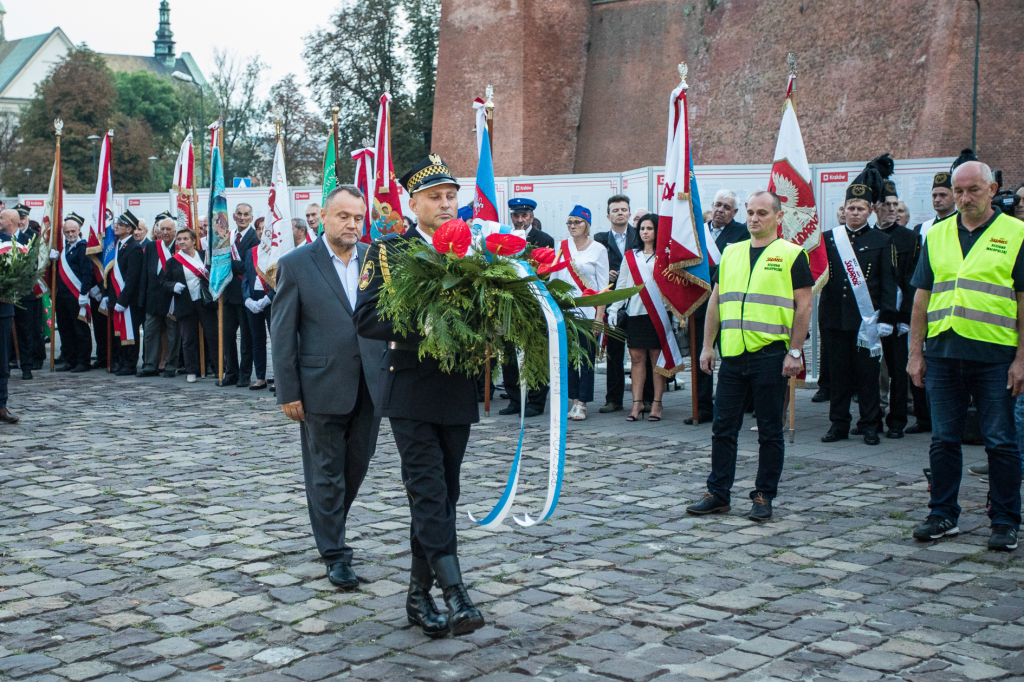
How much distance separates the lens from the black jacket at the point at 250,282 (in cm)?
1297

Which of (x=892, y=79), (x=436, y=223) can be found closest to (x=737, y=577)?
(x=436, y=223)

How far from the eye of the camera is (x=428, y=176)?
4598mm

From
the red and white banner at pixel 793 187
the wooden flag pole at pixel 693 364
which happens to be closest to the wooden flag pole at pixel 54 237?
the wooden flag pole at pixel 693 364

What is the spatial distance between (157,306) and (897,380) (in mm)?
9655

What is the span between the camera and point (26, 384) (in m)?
14.0

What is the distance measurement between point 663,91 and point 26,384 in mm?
24477

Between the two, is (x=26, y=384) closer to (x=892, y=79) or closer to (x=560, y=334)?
(x=560, y=334)

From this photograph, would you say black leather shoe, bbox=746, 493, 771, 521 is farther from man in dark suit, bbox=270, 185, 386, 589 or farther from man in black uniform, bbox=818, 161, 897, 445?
man in black uniform, bbox=818, 161, 897, 445

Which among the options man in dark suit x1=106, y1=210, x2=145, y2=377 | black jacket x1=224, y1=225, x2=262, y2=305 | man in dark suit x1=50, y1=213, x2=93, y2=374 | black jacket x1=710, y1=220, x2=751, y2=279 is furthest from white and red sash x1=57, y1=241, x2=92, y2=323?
black jacket x1=710, y1=220, x2=751, y2=279

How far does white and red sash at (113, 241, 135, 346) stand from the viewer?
584 inches

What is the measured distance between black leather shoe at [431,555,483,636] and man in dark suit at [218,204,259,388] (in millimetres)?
9397

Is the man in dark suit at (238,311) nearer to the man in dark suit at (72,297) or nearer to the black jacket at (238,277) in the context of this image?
the black jacket at (238,277)

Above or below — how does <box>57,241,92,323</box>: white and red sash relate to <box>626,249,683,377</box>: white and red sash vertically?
above

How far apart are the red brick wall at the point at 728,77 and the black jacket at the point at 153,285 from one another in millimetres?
19582
